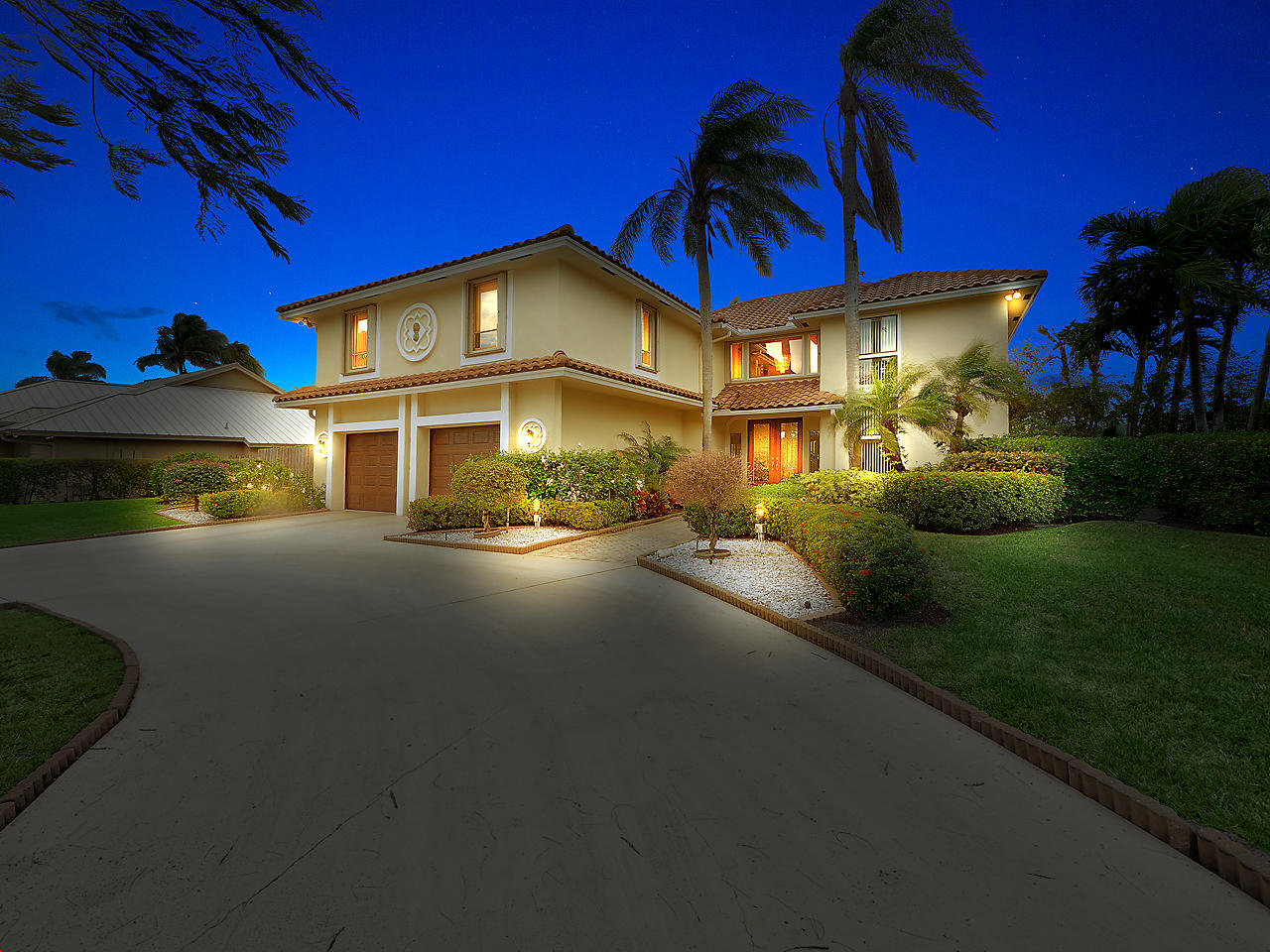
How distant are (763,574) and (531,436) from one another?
7.77 meters

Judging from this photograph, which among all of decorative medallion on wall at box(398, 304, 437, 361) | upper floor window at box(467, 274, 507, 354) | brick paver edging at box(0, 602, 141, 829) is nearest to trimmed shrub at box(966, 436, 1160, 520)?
upper floor window at box(467, 274, 507, 354)

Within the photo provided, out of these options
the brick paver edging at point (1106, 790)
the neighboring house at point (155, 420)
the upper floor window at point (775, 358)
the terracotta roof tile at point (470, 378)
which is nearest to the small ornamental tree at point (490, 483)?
the terracotta roof tile at point (470, 378)

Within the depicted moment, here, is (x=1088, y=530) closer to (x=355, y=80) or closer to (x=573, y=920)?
(x=573, y=920)

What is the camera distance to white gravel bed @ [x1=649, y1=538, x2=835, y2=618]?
6215 millimetres

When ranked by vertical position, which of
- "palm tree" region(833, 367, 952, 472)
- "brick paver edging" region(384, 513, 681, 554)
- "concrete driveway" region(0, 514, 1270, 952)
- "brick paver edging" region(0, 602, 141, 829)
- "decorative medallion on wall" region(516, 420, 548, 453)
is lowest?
"concrete driveway" region(0, 514, 1270, 952)

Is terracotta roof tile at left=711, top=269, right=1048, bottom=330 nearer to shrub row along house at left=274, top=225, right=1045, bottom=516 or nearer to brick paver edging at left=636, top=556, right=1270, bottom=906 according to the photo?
shrub row along house at left=274, top=225, right=1045, bottom=516

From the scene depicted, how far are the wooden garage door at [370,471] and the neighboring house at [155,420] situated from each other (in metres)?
3.49

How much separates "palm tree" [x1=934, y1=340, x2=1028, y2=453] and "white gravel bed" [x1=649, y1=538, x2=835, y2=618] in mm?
8245

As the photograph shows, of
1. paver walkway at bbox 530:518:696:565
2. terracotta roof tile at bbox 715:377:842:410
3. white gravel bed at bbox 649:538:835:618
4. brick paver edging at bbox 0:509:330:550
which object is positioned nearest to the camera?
white gravel bed at bbox 649:538:835:618

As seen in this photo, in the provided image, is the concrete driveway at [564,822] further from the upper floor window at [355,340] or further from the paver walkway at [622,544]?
the upper floor window at [355,340]

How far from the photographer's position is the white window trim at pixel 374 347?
16.4 m

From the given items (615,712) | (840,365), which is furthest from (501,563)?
(840,365)

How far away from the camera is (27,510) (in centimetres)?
1436

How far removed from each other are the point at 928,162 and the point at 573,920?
18.1m
